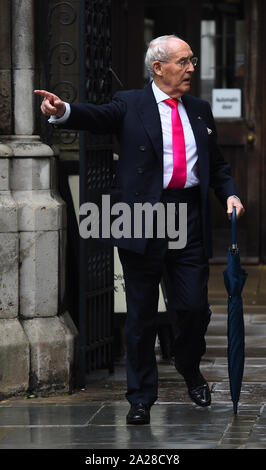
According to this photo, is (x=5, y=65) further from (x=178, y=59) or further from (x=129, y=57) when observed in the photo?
(x=129, y=57)

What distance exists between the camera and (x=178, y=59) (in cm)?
664

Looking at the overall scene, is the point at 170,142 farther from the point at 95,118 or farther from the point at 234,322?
the point at 234,322

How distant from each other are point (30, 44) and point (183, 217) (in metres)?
1.47

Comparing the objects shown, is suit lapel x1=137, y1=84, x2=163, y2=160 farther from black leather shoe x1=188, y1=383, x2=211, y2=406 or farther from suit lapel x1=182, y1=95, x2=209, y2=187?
black leather shoe x1=188, y1=383, x2=211, y2=406

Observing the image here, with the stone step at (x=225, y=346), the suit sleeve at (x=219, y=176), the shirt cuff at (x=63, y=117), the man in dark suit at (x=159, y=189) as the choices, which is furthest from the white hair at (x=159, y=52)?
the stone step at (x=225, y=346)

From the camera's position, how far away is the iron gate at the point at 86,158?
745 centimetres

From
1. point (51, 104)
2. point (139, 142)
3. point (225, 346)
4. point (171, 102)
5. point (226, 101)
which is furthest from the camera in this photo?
point (226, 101)

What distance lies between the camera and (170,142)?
21.7 feet

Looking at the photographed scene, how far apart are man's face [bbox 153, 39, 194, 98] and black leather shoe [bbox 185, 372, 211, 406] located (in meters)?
1.50

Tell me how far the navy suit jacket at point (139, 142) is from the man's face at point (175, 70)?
10 cm

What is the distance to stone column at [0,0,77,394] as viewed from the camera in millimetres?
7309

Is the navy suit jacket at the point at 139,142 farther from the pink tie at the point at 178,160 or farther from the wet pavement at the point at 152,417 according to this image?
the wet pavement at the point at 152,417

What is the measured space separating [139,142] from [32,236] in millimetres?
1055

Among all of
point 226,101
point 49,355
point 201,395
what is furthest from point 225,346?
point 226,101
